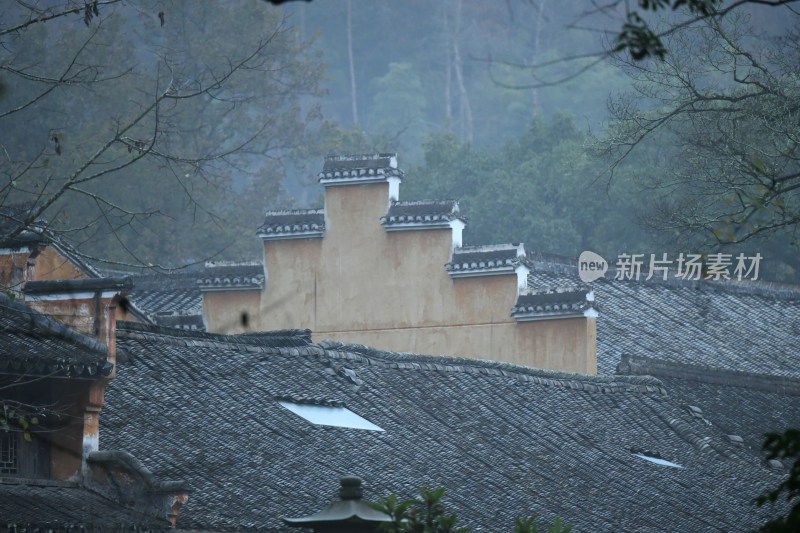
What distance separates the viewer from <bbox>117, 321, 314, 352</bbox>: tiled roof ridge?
18750mm

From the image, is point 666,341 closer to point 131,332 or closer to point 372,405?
point 372,405

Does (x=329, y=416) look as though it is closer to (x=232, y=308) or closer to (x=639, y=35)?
(x=232, y=308)

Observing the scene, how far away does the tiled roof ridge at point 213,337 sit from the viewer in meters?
18.8

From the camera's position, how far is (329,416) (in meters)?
18.7

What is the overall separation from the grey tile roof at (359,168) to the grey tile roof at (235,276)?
195 cm

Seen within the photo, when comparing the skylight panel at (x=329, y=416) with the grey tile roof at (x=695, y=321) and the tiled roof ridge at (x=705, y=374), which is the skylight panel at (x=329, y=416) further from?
the grey tile roof at (x=695, y=321)

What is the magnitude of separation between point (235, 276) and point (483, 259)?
419 cm

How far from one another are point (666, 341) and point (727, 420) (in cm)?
675

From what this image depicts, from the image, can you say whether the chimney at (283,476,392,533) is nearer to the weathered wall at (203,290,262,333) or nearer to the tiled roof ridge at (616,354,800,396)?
the tiled roof ridge at (616,354,800,396)

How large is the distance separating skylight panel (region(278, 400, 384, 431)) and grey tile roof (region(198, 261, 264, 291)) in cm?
868

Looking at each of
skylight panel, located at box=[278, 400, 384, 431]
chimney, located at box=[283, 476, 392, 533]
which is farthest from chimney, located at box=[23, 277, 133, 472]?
skylight panel, located at box=[278, 400, 384, 431]

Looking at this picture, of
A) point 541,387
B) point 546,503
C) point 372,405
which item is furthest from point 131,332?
point 541,387

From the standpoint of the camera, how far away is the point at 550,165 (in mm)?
48062

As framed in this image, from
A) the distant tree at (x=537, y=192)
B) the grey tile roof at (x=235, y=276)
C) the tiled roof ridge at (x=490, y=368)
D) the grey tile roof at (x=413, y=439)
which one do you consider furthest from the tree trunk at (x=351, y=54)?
the grey tile roof at (x=413, y=439)
